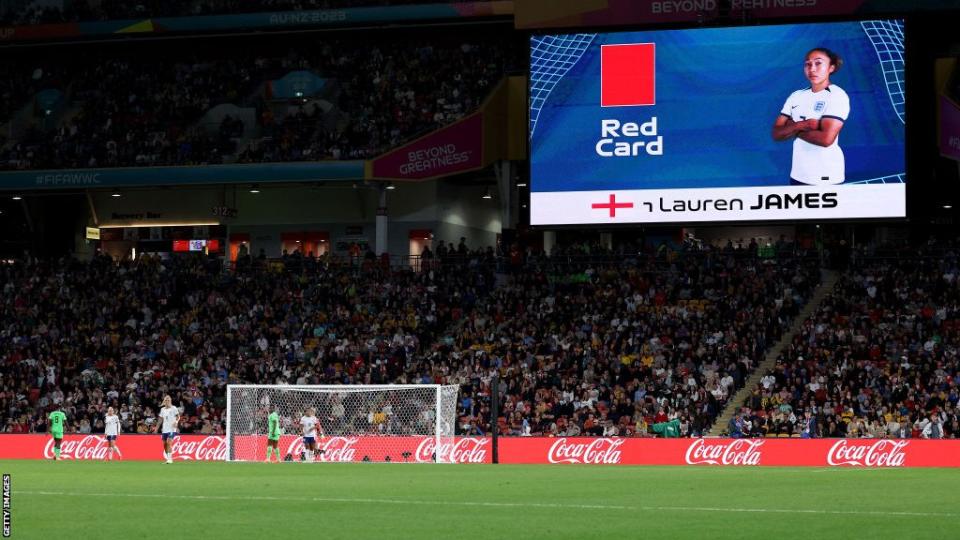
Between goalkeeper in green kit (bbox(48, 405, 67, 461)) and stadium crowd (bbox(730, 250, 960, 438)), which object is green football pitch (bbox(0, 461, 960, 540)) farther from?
goalkeeper in green kit (bbox(48, 405, 67, 461))

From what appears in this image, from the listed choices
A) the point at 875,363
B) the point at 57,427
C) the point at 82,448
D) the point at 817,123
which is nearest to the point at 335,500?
the point at 57,427

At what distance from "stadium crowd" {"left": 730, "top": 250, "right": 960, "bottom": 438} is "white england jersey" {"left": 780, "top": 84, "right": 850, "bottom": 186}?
4807mm

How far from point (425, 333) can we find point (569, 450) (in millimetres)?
11475

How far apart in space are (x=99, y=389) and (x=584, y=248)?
15364mm

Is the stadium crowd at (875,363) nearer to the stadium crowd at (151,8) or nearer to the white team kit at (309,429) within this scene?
the white team kit at (309,429)

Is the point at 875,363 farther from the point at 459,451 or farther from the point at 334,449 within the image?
the point at 334,449

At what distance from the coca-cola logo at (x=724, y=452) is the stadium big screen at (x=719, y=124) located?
6.50 metres

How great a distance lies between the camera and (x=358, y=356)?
1721 inches

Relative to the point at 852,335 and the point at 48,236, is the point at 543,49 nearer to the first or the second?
the point at 852,335

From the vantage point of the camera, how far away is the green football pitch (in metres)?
15.1

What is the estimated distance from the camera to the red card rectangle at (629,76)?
3809 centimetres

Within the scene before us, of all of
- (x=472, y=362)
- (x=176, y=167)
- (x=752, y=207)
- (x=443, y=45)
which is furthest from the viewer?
(x=443, y=45)

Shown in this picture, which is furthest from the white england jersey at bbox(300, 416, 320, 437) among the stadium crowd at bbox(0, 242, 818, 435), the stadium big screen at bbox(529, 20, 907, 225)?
the stadium big screen at bbox(529, 20, 907, 225)

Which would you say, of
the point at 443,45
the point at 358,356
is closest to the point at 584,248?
the point at 358,356
